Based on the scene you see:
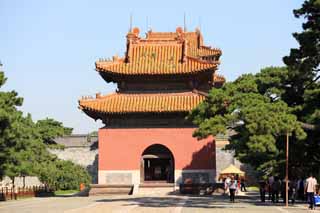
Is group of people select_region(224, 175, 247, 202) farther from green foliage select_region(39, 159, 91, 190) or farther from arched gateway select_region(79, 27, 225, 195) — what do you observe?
green foliage select_region(39, 159, 91, 190)

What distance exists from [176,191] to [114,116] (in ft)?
18.2

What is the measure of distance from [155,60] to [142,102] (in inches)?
117

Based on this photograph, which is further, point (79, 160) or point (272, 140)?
point (79, 160)

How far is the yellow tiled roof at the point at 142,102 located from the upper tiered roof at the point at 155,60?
1310mm

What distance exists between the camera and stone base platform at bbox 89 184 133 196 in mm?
34500

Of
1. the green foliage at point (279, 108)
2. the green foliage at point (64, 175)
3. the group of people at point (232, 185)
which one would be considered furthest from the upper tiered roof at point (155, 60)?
the green foliage at point (279, 108)

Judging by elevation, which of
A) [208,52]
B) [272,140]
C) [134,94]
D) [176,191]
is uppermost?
[208,52]

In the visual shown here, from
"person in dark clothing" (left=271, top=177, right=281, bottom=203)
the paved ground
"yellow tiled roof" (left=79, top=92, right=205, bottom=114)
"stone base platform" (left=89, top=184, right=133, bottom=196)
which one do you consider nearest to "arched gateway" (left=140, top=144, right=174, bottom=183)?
"stone base platform" (left=89, top=184, right=133, bottom=196)

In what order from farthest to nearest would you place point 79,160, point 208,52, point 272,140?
1. point 79,160
2. point 208,52
3. point 272,140

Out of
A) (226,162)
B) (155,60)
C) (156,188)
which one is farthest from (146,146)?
(226,162)

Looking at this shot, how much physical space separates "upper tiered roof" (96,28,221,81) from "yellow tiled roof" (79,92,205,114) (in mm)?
1310

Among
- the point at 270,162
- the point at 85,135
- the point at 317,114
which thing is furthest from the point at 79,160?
the point at 317,114

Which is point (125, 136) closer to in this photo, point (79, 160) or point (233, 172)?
point (233, 172)

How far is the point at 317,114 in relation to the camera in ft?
73.9
